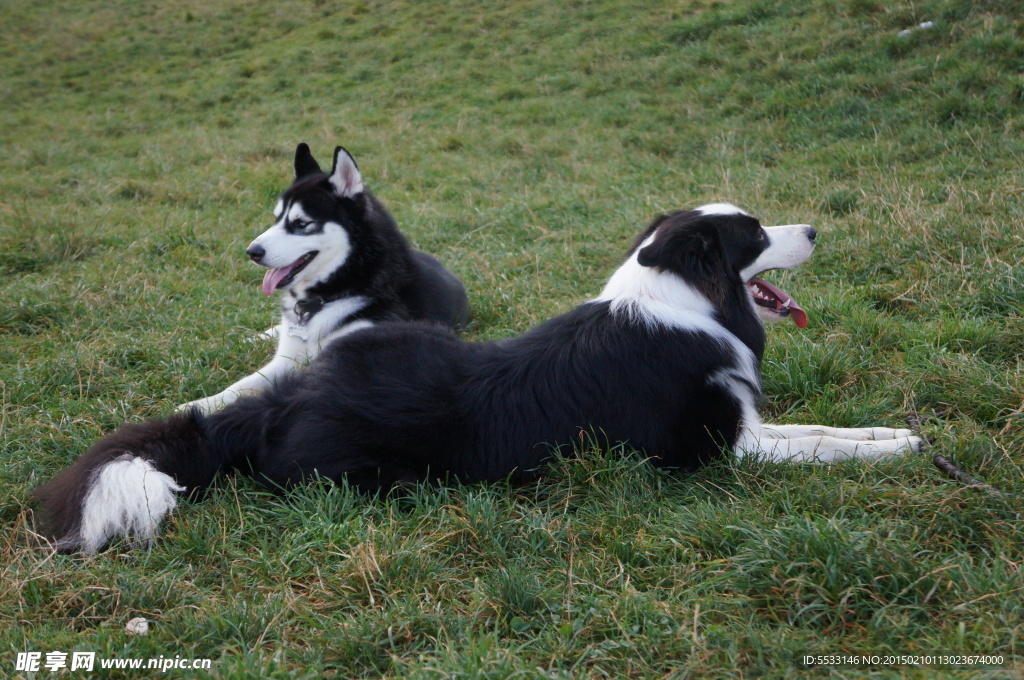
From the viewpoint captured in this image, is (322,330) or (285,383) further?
(322,330)

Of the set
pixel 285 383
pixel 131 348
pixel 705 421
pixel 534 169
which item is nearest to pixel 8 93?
pixel 534 169

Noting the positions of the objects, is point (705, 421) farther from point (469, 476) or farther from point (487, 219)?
point (487, 219)

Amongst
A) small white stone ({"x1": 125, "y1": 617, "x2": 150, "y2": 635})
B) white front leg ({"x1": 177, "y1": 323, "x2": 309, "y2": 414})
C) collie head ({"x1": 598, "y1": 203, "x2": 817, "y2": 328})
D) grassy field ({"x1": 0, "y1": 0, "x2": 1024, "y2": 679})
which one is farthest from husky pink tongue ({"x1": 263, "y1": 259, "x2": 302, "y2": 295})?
small white stone ({"x1": 125, "y1": 617, "x2": 150, "y2": 635})

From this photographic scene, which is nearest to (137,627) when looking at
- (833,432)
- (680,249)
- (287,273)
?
(680,249)

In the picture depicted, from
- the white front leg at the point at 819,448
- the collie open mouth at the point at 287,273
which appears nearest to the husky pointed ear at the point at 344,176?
the collie open mouth at the point at 287,273

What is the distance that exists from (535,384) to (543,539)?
717mm

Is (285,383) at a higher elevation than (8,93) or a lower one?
lower

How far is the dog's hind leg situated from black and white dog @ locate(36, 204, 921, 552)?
20 mm

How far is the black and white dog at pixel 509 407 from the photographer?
338cm

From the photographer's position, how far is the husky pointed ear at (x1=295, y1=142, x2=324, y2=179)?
5539 millimetres

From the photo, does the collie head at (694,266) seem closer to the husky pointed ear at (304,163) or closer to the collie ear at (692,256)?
the collie ear at (692,256)

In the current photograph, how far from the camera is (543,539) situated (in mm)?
3105

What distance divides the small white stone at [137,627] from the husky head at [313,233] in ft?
8.89

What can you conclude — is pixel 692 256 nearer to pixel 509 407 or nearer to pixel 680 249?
pixel 680 249
